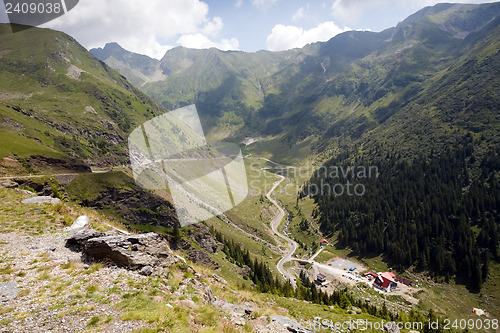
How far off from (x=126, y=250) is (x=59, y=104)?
162 m

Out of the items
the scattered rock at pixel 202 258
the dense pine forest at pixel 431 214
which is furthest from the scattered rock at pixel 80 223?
the dense pine forest at pixel 431 214

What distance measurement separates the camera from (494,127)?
136875 millimetres

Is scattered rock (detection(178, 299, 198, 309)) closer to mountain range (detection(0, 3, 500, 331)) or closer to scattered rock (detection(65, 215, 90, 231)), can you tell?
mountain range (detection(0, 3, 500, 331))

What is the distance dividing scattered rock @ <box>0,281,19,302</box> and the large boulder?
151 inches

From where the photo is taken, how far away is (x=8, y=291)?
10.4 m

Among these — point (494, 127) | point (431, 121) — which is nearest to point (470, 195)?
point (494, 127)

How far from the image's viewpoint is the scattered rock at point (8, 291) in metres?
9.94

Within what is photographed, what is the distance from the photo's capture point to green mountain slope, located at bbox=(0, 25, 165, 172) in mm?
92062

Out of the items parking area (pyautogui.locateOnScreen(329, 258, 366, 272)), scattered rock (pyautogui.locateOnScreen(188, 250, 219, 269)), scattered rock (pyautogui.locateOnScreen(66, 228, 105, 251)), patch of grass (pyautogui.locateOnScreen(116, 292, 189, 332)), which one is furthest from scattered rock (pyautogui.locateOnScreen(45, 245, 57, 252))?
parking area (pyautogui.locateOnScreen(329, 258, 366, 272))

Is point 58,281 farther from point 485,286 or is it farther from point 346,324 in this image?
point 485,286

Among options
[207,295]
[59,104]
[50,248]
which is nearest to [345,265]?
[207,295]

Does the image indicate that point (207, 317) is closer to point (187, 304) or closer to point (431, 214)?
point (187, 304)

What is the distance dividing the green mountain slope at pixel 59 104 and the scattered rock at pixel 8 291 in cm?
8374

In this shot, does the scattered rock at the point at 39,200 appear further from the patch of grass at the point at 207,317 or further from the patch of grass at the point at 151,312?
the patch of grass at the point at 207,317
